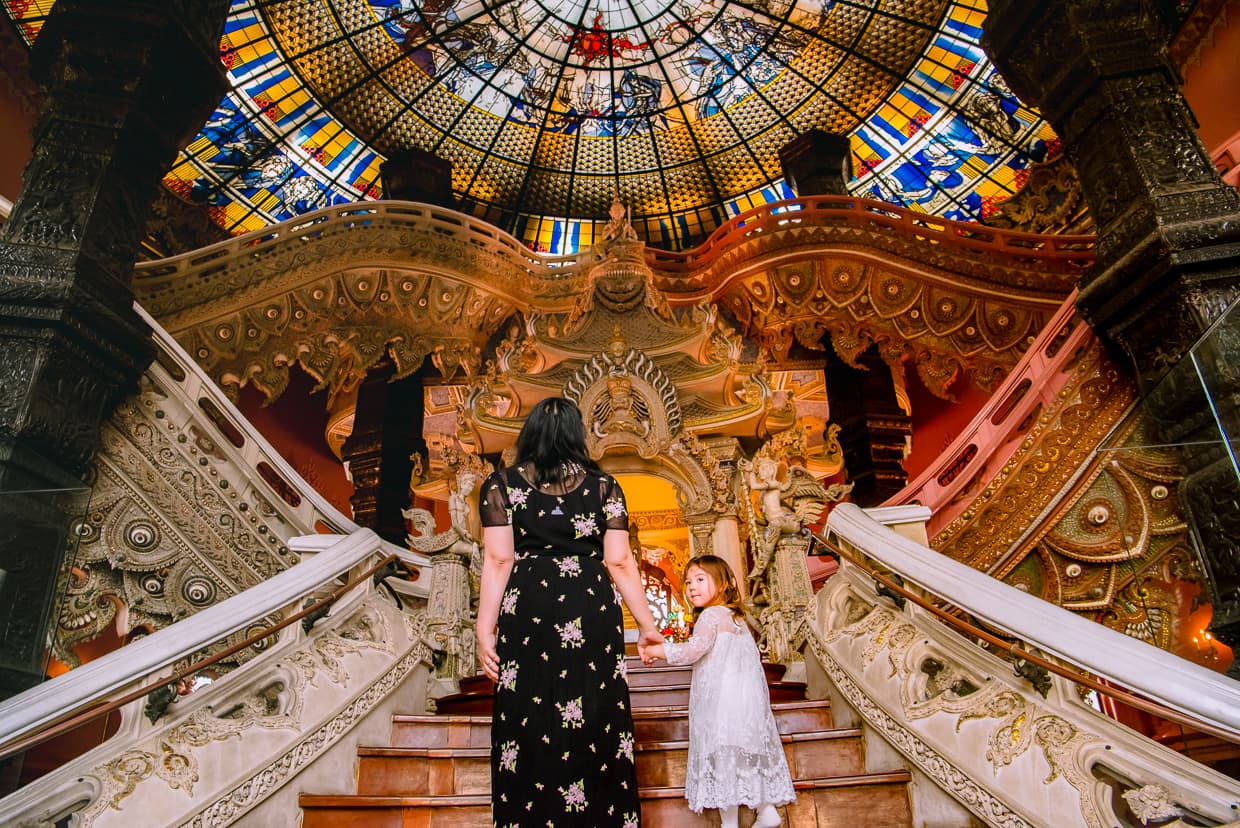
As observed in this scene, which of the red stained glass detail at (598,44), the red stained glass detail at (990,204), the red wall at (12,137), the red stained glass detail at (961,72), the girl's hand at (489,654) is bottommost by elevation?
the girl's hand at (489,654)

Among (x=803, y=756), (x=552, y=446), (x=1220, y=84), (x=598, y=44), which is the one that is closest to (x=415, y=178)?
(x=598, y=44)

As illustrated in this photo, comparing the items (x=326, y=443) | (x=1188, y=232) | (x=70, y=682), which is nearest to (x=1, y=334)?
(x=70, y=682)

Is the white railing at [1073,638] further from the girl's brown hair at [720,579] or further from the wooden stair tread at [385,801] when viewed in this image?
the wooden stair tread at [385,801]

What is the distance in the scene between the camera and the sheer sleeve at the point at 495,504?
246 centimetres

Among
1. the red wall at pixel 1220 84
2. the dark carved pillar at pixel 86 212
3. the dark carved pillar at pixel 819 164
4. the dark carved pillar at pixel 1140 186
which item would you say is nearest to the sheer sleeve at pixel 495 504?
the dark carved pillar at pixel 1140 186

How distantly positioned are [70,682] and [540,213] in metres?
13.1

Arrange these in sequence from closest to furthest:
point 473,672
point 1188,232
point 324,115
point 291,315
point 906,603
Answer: point 906,603, point 473,672, point 1188,232, point 291,315, point 324,115

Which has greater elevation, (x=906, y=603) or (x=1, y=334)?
(x=1, y=334)

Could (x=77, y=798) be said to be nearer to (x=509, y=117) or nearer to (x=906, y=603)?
(x=906, y=603)

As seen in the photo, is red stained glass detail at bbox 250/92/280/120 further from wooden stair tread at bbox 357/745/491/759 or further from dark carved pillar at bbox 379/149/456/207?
wooden stair tread at bbox 357/745/491/759

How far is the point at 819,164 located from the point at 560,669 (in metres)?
12.4

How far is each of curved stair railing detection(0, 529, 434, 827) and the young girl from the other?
4.82 ft

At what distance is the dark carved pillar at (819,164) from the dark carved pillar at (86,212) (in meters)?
9.51

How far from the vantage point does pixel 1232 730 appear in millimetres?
1979
